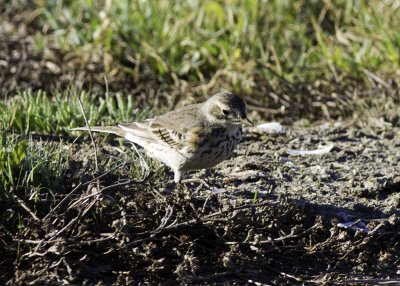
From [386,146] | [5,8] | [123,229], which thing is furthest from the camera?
[5,8]

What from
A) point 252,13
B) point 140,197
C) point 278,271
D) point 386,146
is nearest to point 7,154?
point 140,197

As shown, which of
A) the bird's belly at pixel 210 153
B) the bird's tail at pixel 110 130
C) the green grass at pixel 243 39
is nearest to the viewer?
the bird's belly at pixel 210 153

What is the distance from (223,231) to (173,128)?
111 cm

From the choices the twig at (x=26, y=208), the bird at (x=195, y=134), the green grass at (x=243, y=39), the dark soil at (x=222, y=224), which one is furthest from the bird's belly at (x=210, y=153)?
the green grass at (x=243, y=39)

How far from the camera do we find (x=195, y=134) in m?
6.36

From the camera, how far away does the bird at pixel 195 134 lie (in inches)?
246

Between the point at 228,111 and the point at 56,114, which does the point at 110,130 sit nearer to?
the point at 56,114

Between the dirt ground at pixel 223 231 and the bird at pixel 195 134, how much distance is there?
0.19m

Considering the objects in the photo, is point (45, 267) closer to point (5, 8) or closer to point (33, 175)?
point (33, 175)

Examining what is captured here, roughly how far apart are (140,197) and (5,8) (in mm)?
5881

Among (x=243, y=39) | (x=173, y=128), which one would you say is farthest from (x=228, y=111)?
(x=243, y=39)

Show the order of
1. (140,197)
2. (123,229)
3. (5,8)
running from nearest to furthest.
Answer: (123,229) → (140,197) → (5,8)

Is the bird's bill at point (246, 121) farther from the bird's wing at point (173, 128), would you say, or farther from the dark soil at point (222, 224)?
the dark soil at point (222, 224)

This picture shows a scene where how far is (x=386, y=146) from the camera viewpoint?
24.6ft
